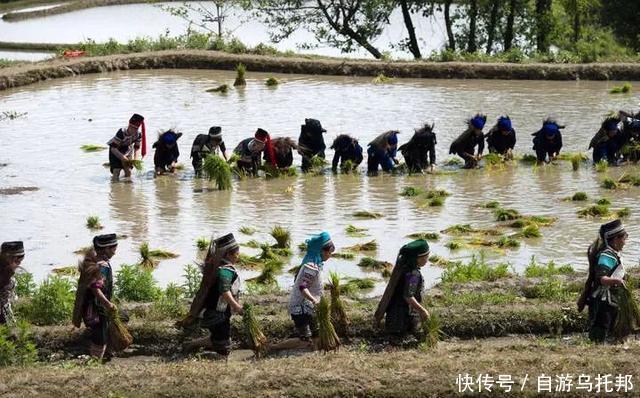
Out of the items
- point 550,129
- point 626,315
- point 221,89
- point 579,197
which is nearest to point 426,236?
point 579,197

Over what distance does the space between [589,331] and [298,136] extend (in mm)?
10917

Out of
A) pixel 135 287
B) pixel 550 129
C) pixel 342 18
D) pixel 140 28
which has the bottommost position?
pixel 135 287

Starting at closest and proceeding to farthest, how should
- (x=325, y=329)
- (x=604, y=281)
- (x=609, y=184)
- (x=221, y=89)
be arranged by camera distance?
1. (x=604, y=281)
2. (x=325, y=329)
3. (x=609, y=184)
4. (x=221, y=89)

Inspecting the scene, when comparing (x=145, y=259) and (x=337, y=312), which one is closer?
(x=337, y=312)

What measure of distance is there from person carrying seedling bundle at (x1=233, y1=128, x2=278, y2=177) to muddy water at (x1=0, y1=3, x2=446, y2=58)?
2178 centimetres

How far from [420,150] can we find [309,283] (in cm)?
838

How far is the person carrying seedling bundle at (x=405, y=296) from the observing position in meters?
10.4

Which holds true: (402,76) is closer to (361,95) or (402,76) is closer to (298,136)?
(361,95)

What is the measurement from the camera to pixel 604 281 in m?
10.2

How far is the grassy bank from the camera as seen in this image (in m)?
8.99

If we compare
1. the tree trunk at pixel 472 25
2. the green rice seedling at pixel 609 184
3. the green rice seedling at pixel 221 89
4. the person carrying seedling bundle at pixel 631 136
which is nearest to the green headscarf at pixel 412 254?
the green rice seedling at pixel 609 184

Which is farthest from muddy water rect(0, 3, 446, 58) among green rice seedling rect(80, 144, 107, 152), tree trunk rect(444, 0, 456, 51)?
green rice seedling rect(80, 144, 107, 152)

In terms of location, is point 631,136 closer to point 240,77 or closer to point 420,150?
point 420,150

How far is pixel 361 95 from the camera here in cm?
2545
